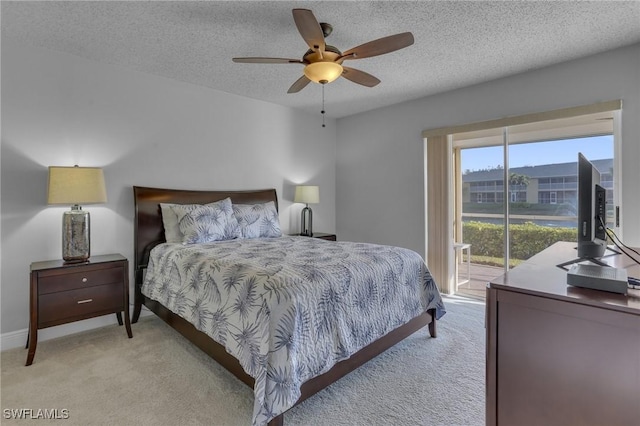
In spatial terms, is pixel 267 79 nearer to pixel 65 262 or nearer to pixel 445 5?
pixel 445 5

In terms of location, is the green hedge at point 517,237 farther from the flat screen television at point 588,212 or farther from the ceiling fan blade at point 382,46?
the ceiling fan blade at point 382,46

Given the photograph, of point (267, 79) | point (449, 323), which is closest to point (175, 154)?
point (267, 79)

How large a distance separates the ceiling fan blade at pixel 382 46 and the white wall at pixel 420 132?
85.4 inches

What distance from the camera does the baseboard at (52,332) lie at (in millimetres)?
2635

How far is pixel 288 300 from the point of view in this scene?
166 cm

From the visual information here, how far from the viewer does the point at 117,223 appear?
3.22 meters

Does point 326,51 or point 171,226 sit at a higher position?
point 326,51

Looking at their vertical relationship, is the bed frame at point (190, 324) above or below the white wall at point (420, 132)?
below

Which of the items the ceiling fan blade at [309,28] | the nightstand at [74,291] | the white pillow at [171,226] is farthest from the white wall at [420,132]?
the nightstand at [74,291]

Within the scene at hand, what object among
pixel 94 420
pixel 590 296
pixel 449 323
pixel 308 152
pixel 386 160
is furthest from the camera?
pixel 308 152

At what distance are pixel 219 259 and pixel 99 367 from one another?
3.94ft

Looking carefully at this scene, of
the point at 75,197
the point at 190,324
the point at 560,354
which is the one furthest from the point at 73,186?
the point at 560,354

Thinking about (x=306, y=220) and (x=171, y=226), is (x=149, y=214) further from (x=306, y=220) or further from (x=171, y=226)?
(x=306, y=220)

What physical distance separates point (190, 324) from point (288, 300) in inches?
46.1
